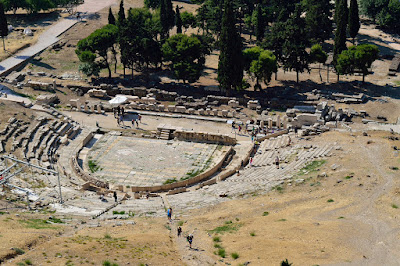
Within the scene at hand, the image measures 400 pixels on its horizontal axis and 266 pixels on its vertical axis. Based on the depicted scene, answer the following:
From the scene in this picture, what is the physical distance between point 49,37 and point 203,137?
4852cm

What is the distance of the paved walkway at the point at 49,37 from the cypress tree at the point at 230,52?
34427mm

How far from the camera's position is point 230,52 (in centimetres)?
8400

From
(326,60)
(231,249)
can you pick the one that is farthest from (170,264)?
(326,60)

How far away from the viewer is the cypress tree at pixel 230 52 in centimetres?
8394

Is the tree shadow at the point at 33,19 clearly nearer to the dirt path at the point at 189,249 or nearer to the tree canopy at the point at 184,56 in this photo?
the tree canopy at the point at 184,56

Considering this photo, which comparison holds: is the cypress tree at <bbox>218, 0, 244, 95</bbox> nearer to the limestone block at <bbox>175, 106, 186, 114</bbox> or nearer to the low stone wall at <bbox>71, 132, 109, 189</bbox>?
the limestone block at <bbox>175, 106, 186, 114</bbox>

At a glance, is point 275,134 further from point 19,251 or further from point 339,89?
point 19,251

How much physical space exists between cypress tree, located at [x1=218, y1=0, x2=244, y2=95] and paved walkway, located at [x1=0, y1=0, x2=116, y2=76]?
3443 centimetres

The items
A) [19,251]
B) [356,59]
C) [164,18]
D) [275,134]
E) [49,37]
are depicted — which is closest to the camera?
[19,251]

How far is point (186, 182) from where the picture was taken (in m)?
63.8

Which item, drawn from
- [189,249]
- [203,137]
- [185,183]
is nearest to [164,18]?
[203,137]

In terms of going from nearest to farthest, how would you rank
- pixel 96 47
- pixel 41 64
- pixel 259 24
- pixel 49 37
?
pixel 96 47
pixel 41 64
pixel 259 24
pixel 49 37

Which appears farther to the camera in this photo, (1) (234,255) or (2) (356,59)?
(2) (356,59)

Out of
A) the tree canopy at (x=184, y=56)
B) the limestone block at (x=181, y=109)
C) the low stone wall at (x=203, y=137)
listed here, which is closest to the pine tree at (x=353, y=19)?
the tree canopy at (x=184, y=56)
